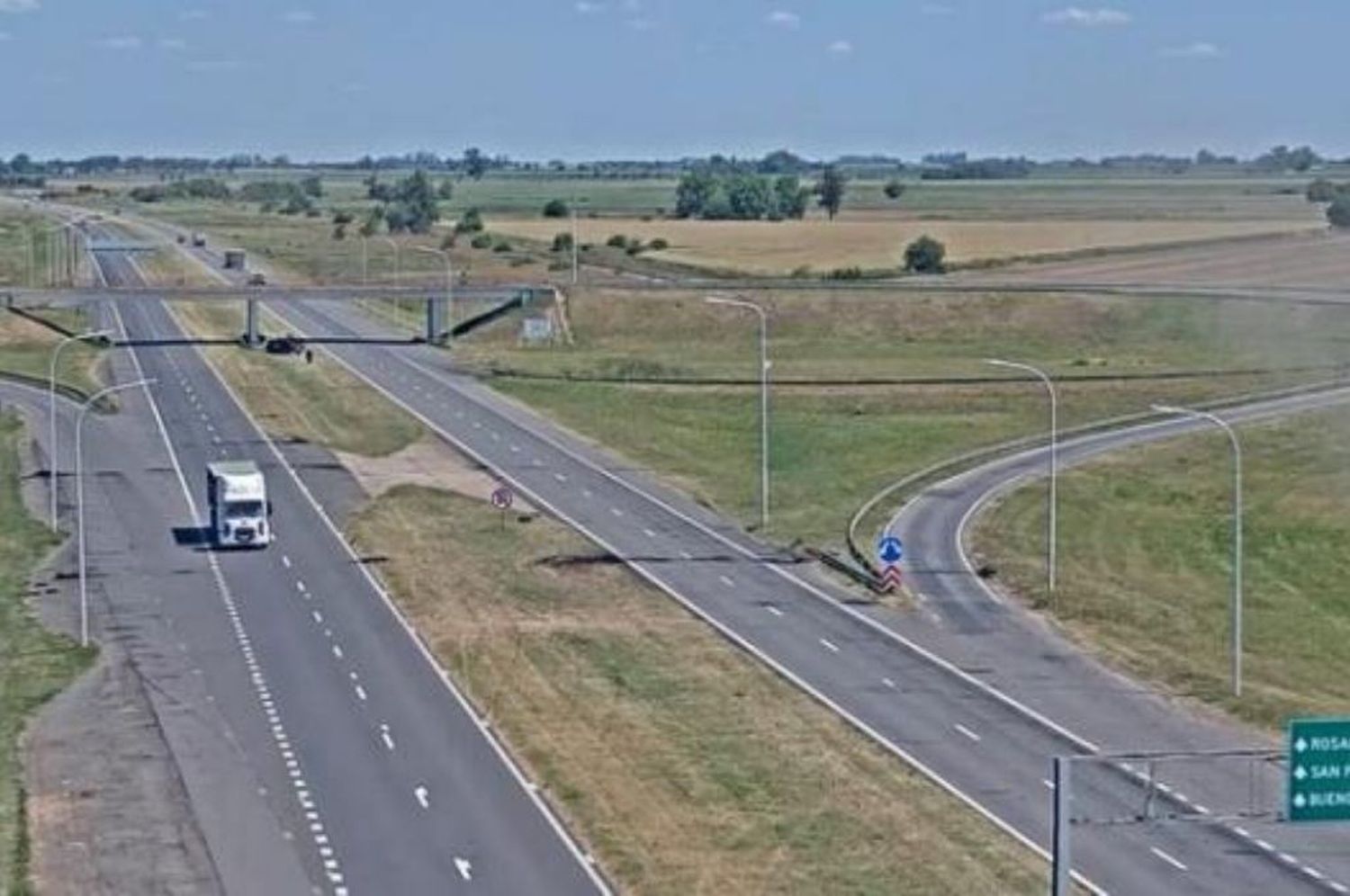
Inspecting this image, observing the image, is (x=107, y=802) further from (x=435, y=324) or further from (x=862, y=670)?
(x=435, y=324)

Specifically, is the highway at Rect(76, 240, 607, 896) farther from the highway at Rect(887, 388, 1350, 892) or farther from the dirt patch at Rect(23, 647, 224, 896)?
the highway at Rect(887, 388, 1350, 892)

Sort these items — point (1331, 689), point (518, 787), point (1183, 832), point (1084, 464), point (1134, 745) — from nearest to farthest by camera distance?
point (1183, 832), point (518, 787), point (1134, 745), point (1331, 689), point (1084, 464)

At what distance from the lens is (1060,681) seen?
69562 mm

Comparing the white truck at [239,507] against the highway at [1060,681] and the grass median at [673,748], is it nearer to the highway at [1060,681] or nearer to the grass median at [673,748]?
the grass median at [673,748]

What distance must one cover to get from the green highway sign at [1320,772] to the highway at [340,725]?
513 inches

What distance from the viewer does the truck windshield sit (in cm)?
9019

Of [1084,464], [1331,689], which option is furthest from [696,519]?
[1331,689]

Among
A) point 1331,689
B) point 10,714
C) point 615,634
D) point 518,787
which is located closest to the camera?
point 518,787

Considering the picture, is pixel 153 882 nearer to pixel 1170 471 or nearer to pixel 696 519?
pixel 696 519

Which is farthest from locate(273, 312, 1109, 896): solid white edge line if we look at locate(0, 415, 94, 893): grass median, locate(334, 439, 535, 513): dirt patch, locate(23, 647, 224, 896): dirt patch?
locate(0, 415, 94, 893): grass median

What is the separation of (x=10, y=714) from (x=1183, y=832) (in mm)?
29520

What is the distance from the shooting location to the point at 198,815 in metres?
54.0

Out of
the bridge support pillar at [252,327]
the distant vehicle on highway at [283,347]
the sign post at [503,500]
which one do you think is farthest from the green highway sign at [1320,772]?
the bridge support pillar at [252,327]

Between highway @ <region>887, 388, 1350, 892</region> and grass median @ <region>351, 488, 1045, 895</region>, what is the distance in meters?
5.51
